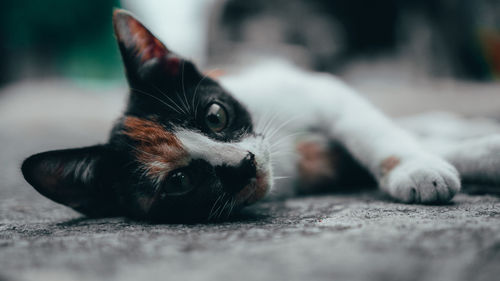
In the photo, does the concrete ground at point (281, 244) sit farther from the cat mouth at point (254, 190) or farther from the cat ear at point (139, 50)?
the cat ear at point (139, 50)

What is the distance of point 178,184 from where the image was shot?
0.87m

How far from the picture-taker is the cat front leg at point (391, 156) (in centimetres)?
82

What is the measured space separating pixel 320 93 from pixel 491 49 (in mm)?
3109

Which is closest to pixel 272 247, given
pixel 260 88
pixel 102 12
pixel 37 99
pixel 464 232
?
pixel 464 232

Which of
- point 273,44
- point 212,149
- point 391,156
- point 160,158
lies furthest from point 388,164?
point 273,44

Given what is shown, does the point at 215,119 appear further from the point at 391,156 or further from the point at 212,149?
the point at 391,156

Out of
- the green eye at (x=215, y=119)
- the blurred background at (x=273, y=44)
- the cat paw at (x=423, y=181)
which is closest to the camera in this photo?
the cat paw at (x=423, y=181)

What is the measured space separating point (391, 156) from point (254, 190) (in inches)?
15.7

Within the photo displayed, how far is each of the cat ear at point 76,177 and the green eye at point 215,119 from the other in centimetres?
26

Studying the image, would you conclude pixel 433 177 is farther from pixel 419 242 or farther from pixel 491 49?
pixel 491 49

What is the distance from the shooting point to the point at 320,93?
1367 mm

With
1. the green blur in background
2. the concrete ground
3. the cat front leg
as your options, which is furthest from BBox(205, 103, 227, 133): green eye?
the green blur in background

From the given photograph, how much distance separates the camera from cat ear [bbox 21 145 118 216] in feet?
2.77

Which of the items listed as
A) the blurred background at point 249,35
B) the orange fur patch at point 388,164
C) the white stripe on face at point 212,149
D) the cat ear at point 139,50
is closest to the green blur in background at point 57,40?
the blurred background at point 249,35
